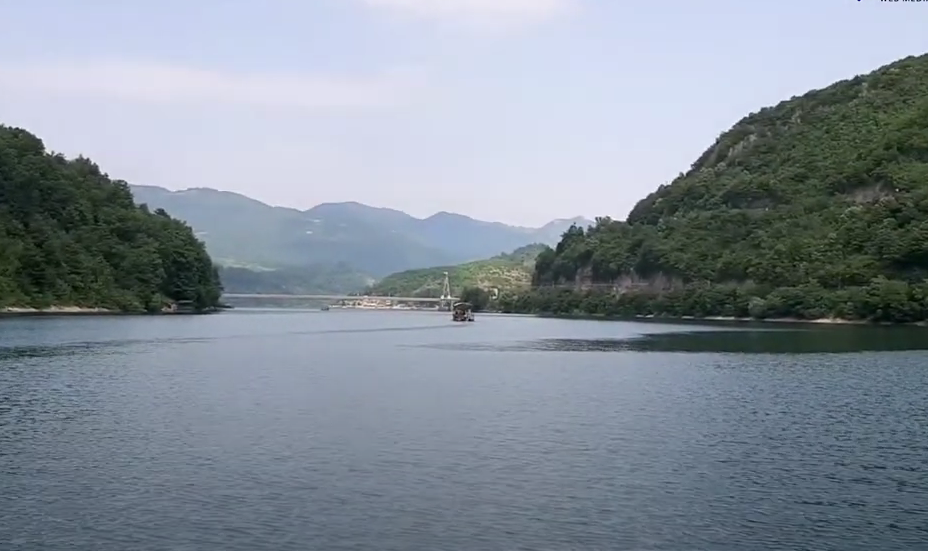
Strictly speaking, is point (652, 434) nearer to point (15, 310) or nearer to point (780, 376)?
point (780, 376)

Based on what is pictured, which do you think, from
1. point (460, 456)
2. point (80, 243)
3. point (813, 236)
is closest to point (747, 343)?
point (460, 456)

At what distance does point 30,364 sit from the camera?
57.8 metres

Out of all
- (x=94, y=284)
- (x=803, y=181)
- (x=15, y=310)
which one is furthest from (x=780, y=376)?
(x=803, y=181)

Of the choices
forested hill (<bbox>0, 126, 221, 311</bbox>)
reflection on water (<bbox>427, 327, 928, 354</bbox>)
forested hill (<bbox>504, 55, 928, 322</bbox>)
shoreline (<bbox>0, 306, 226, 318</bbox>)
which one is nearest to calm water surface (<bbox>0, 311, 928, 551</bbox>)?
reflection on water (<bbox>427, 327, 928, 354</bbox>)

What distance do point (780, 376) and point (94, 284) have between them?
110 metres

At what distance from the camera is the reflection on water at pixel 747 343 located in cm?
7869

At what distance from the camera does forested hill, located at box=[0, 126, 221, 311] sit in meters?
132

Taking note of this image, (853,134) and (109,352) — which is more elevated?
(853,134)

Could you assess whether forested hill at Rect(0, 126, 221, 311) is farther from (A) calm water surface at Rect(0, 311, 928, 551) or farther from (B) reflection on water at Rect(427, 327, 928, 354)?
(A) calm water surface at Rect(0, 311, 928, 551)

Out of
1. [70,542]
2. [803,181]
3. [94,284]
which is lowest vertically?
[70,542]

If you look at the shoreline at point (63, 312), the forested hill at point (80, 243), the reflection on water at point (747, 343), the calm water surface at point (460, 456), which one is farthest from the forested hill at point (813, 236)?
the shoreline at point (63, 312)

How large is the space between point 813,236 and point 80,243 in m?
106

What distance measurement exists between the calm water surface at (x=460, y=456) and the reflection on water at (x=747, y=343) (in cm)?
1630

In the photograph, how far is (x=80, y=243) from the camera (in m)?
147
